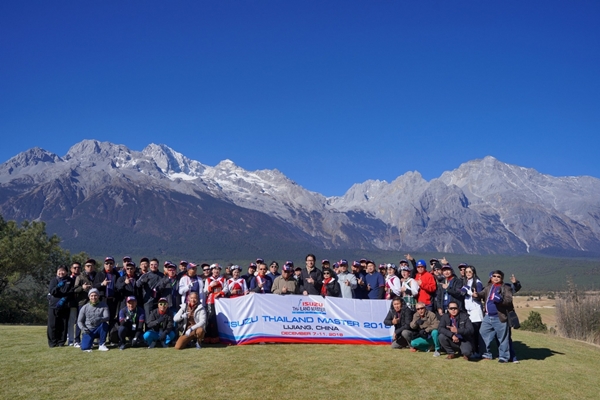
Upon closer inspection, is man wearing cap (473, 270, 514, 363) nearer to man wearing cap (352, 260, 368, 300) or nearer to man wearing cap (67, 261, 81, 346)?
man wearing cap (352, 260, 368, 300)

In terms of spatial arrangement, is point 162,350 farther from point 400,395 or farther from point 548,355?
point 548,355

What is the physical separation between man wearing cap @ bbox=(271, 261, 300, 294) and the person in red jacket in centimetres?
354

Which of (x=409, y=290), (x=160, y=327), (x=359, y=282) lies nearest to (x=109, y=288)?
(x=160, y=327)

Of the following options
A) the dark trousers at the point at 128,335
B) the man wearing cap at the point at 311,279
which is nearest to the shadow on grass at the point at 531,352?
the man wearing cap at the point at 311,279

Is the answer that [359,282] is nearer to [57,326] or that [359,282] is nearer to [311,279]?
[311,279]

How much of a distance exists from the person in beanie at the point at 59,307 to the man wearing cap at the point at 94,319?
75 cm

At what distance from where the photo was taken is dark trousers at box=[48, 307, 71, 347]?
12.4 metres

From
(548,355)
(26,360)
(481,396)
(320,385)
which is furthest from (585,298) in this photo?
(26,360)

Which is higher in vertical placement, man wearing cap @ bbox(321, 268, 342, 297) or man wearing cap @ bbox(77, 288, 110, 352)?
man wearing cap @ bbox(321, 268, 342, 297)

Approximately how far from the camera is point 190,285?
13406 millimetres

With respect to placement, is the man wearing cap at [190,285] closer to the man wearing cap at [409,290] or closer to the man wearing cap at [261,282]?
the man wearing cap at [261,282]

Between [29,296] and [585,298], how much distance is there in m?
31.4

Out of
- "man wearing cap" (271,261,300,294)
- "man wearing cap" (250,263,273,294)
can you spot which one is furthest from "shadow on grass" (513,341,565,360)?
"man wearing cap" (250,263,273,294)

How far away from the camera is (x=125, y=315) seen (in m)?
12.4
